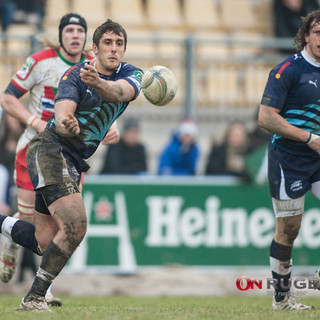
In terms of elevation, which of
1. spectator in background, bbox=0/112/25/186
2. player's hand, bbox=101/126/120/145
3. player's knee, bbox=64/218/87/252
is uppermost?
player's hand, bbox=101/126/120/145

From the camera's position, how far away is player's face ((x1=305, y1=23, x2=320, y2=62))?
8.30 metres

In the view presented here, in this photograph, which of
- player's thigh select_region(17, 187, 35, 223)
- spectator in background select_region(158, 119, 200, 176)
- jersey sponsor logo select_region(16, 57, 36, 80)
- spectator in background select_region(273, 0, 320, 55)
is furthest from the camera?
spectator in background select_region(273, 0, 320, 55)

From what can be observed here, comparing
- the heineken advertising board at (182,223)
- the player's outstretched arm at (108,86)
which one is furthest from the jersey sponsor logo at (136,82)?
the heineken advertising board at (182,223)

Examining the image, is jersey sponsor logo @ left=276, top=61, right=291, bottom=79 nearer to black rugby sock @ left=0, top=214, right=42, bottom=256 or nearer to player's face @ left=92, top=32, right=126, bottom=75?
player's face @ left=92, top=32, right=126, bottom=75

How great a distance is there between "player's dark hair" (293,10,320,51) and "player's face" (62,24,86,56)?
2434mm

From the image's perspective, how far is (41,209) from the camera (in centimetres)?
810

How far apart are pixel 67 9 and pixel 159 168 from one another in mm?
5670

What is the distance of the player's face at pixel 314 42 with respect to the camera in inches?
327

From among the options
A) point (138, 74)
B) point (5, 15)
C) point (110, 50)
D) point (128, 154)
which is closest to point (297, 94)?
point (138, 74)

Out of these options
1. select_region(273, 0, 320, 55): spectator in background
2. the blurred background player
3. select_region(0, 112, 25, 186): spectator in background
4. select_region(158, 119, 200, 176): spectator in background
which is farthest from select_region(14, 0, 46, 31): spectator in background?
the blurred background player

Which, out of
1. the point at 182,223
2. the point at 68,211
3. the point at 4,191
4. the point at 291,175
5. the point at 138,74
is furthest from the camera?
the point at 182,223

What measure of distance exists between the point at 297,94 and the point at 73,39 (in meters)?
2.66

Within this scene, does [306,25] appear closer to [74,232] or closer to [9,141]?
[74,232]

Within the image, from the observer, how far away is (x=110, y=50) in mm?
7691
